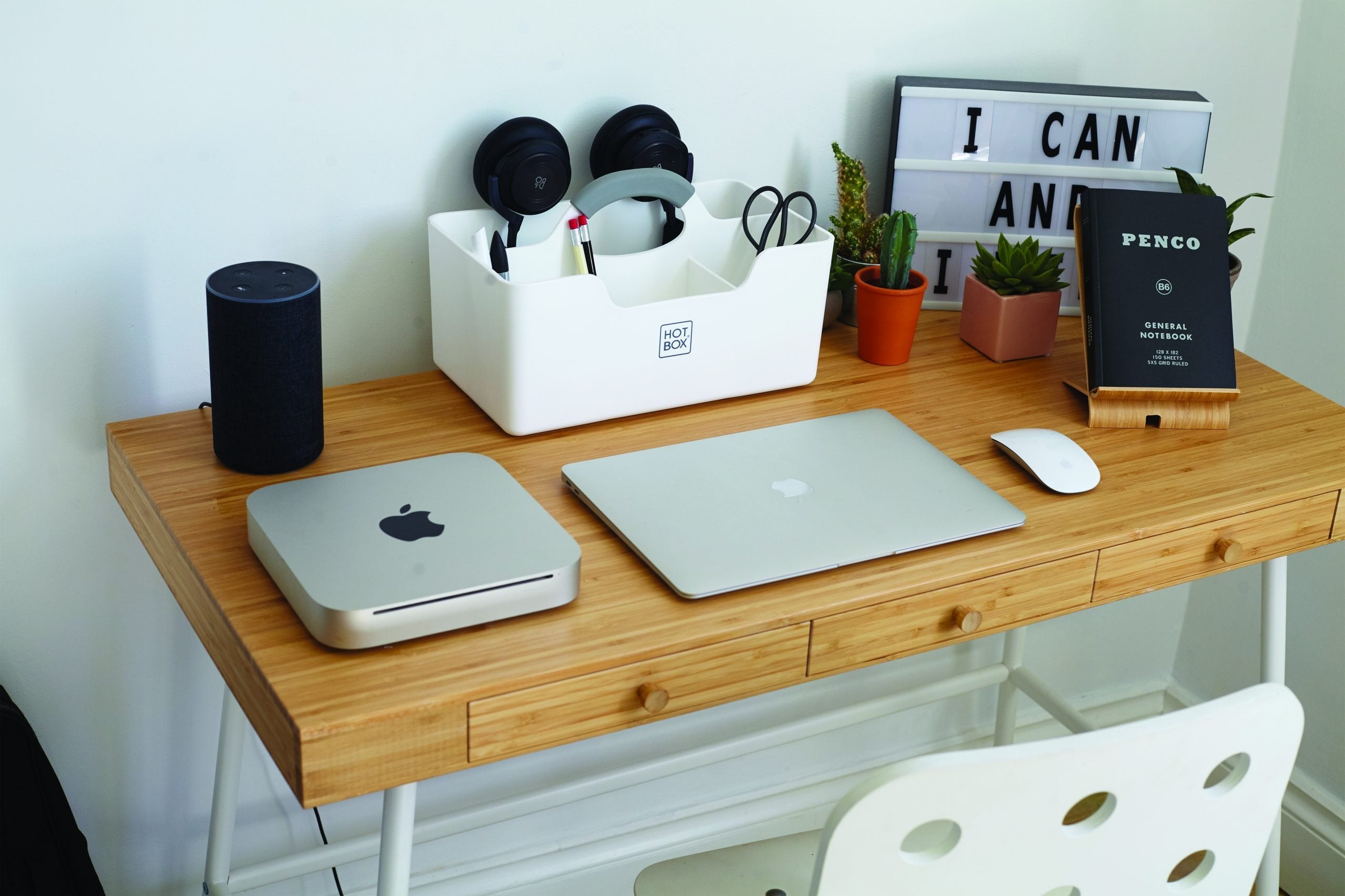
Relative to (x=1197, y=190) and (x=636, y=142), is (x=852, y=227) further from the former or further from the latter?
(x=1197, y=190)

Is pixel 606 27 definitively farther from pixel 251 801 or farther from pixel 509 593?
pixel 251 801

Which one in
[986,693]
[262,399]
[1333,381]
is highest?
[262,399]

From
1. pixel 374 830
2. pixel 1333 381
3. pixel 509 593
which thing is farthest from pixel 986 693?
pixel 509 593

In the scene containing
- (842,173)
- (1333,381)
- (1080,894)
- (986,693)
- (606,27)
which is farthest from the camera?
(986,693)

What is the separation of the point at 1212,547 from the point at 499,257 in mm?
725

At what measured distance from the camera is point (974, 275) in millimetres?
Result: 1471

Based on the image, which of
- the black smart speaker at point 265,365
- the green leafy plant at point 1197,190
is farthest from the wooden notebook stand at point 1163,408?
the black smart speaker at point 265,365

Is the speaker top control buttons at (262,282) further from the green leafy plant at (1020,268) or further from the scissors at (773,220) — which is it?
the green leafy plant at (1020,268)

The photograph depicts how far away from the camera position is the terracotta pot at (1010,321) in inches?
54.7

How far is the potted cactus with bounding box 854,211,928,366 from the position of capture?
1.34 meters

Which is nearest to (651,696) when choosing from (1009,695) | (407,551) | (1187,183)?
(407,551)

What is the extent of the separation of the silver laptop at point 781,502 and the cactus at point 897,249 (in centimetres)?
22

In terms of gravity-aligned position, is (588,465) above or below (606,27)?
below

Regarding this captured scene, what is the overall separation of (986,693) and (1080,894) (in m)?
1.14
